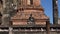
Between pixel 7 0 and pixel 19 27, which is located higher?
pixel 7 0

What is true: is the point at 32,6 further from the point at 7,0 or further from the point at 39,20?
the point at 7,0

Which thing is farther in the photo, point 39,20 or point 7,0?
point 7,0

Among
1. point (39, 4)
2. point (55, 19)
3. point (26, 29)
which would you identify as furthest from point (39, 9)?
point (26, 29)

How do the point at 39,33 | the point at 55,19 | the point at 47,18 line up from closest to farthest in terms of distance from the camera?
the point at 39,33 → the point at 47,18 → the point at 55,19

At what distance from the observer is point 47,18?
20.7 metres

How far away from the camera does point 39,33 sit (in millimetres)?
15344

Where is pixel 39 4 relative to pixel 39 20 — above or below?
above

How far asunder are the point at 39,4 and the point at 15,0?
4214mm

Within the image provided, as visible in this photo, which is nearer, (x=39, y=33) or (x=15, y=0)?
(x=39, y=33)

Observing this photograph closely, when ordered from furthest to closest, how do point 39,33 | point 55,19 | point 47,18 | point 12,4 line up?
1. point 12,4
2. point 55,19
3. point 47,18
4. point 39,33

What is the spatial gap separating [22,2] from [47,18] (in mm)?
3006

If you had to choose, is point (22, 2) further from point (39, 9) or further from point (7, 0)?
point (7, 0)

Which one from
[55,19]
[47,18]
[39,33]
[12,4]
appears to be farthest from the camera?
[12,4]

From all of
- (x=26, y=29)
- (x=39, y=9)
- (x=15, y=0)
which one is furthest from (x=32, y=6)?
(x=26, y=29)
